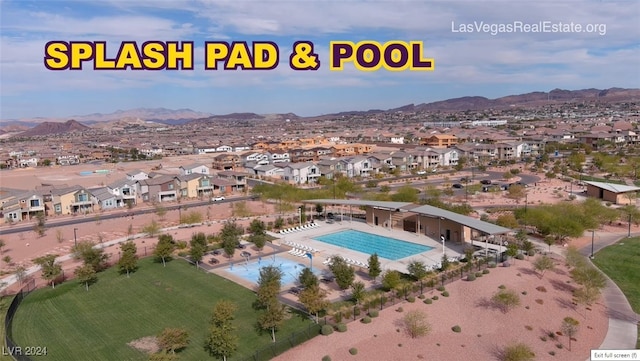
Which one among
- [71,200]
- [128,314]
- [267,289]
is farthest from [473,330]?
[71,200]

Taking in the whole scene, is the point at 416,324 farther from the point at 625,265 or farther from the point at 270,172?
the point at 270,172

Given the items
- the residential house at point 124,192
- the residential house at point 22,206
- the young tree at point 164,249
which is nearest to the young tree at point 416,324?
the young tree at point 164,249

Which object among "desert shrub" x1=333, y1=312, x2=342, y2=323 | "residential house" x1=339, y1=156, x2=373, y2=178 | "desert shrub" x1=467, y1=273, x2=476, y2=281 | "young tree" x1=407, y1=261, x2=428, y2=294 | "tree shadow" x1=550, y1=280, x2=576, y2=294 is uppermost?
"residential house" x1=339, y1=156, x2=373, y2=178

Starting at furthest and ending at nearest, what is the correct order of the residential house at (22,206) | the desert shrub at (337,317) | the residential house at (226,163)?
the residential house at (226,163) < the residential house at (22,206) < the desert shrub at (337,317)

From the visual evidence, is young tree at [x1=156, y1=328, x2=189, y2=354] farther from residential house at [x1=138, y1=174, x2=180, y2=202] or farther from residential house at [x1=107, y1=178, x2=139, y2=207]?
residential house at [x1=138, y1=174, x2=180, y2=202]

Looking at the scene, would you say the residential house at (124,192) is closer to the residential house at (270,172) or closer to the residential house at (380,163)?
the residential house at (270,172)

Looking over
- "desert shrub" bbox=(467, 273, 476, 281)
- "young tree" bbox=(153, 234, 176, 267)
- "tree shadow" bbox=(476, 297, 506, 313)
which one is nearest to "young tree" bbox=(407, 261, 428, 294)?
"desert shrub" bbox=(467, 273, 476, 281)
